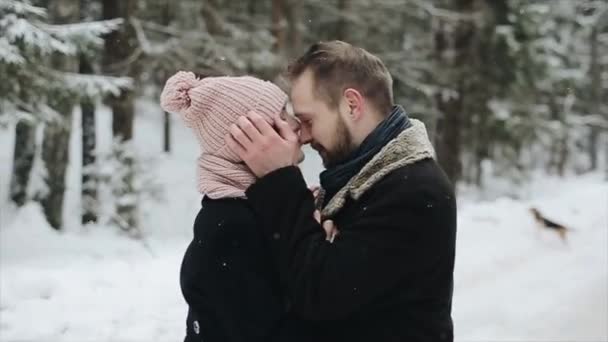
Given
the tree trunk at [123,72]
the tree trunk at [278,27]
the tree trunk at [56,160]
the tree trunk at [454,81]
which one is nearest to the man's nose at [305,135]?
the tree trunk at [123,72]

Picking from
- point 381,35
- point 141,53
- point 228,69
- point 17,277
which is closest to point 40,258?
point 17,277

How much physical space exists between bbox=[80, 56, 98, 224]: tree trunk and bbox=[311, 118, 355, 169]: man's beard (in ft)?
38.8

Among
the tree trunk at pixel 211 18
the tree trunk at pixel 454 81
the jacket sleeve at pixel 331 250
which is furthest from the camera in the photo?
the tree trunk at pixel 454 81

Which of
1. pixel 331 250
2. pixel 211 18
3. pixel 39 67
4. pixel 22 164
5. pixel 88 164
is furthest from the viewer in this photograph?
pixel 211 18

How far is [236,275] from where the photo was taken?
2271 mm

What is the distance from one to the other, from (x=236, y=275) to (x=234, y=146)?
0.41 meters

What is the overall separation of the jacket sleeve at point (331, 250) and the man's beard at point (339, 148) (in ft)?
0.76

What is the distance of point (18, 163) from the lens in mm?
16578

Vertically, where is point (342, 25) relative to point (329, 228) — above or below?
below

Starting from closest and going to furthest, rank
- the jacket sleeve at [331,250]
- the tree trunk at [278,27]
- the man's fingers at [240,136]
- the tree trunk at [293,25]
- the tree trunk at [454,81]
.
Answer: the jacket sleeve at [331,250]
the man's fingers at [240,136]
the tree trunk at [454,81]
the tree trunk at [278,27]
the tree trunk at [293,25]

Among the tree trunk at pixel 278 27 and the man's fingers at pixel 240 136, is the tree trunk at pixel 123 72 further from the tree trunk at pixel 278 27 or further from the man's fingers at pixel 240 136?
the man's fingers at pixel 240 136

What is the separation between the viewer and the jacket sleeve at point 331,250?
7.20 ft

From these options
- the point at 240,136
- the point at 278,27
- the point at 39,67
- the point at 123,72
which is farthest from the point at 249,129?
the point at 278,27

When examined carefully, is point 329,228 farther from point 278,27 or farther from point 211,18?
point 278,27
